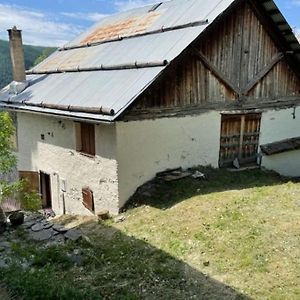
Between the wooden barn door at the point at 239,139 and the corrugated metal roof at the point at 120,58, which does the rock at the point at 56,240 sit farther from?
the wooden barn door at the point at 239,139

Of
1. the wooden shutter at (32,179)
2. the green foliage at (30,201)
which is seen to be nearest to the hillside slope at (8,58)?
the wooden shutter at (32,179)

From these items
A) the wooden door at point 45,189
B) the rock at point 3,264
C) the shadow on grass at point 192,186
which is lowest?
the wooden door at point 45,189

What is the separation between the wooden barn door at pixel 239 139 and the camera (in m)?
12.6

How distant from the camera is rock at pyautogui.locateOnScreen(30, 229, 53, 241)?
30.4ft

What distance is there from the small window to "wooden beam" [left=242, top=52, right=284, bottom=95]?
19.2 ft

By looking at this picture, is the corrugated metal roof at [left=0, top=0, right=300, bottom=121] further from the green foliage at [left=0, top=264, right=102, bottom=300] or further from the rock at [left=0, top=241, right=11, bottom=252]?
the green foliage at [left=0, top=264, right=102, bottom=300]

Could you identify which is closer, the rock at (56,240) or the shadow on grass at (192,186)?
the rock at (56,240)

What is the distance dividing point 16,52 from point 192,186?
930 centimetres

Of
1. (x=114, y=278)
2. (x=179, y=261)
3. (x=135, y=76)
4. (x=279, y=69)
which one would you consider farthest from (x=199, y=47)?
(x=114, y=278)

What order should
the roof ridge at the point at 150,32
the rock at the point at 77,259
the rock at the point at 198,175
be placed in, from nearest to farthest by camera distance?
the rock at the point at 77,259
the roof ridge at the point at 150,32
the rock at the point at 198,175

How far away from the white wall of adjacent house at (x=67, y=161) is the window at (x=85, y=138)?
16 centimetres

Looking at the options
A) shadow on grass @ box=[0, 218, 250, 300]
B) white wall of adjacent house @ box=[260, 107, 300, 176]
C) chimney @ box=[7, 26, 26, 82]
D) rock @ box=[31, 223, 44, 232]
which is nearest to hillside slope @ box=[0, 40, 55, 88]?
chimney @ box=[7, 26, 26, 82]

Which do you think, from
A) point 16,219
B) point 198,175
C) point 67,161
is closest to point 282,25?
point 198,175

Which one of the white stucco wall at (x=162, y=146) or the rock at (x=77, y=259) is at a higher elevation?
the white stucco wall at (x=162, y=146)
